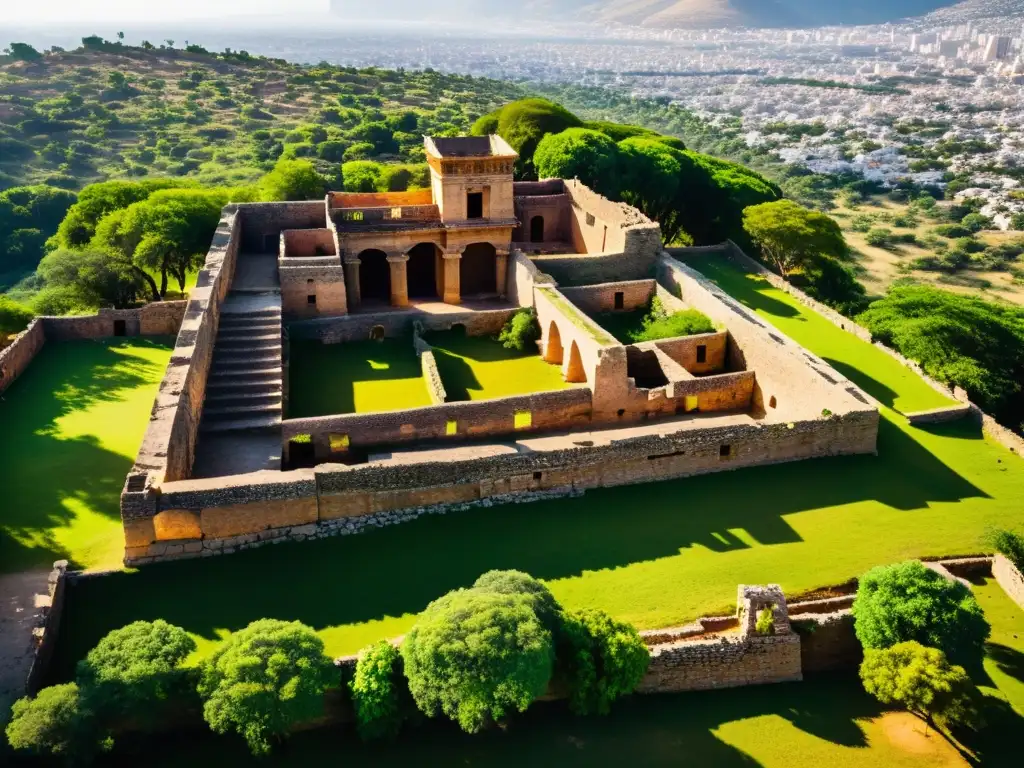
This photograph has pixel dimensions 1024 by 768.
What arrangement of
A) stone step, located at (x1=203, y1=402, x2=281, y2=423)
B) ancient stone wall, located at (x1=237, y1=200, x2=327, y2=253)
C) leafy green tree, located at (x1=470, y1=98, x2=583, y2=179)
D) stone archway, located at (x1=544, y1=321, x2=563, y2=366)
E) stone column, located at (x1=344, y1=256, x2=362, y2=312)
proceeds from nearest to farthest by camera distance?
stone step, located at (x1=203, y1=402, x2=281, y2=423) → stone archway, located at (x1=544, y1=321, x2=563, y2=366) → stone column, located at (x1=344, y1=256, x2=362, y2=312) → ancient stone wall, located at (x1=237, y1=200, x2=327, y2=253) → leafy green tree, located at (x1=470, y1=98, x2=583, y2=179)

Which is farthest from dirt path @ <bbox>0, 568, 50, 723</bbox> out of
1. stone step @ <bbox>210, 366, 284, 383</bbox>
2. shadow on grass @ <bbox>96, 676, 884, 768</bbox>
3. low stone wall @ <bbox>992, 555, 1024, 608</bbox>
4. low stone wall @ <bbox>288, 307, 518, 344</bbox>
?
low stone wall @ <bbox>992, 555, 1024, 608</bbox>

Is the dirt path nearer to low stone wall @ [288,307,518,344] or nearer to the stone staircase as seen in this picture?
the stone staircase

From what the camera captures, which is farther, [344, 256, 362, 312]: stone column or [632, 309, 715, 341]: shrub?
[344, 256, 362, 312]: stone column

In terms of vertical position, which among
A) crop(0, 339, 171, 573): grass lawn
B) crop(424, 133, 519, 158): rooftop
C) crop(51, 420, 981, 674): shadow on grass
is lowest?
crop(51, 420, 981, 674): shadow on grass

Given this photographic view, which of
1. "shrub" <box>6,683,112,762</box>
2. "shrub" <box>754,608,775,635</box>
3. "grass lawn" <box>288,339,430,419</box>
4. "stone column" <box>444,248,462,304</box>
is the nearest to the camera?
"shrub" <box>6,683,112,762</box>

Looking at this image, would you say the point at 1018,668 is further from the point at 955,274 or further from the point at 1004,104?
the point at 1004,104

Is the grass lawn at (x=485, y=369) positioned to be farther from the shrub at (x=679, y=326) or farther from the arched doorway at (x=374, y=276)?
the arched doorway at (x=374, y=276)
